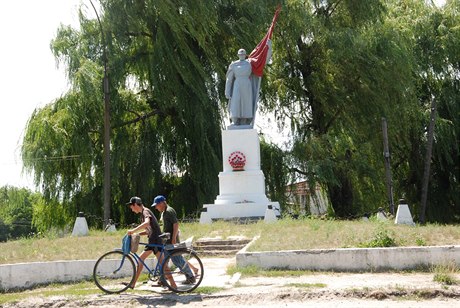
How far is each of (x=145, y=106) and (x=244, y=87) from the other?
17.4 ft

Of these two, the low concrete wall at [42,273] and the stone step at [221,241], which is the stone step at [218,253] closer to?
the stone step at [221,241]

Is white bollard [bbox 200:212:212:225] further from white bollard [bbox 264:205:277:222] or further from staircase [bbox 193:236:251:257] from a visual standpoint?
staircase [bbox 193:236:251:257]

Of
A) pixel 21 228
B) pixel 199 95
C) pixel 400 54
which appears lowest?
pixel 21 228

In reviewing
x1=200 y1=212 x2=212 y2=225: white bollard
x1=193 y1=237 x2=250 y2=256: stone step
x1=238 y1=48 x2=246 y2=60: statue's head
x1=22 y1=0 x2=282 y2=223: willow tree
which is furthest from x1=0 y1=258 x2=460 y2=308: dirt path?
x1=22 y1=0 x2=282 y2=223: willow tree

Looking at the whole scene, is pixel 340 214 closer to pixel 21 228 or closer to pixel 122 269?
pixel 122 269

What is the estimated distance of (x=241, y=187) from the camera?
16.5 meters

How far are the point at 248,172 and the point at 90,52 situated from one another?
7595 mm

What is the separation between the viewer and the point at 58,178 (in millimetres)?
19781

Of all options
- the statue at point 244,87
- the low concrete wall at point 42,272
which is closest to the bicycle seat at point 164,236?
the low concrete wall at point 42,272

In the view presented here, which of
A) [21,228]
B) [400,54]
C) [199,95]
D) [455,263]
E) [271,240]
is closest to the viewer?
[455,263]

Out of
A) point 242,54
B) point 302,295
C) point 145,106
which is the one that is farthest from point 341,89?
point 302,295

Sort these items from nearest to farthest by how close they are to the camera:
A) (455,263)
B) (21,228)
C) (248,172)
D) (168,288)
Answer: (168,288)
(455,263)
(248,172)
(21,228)

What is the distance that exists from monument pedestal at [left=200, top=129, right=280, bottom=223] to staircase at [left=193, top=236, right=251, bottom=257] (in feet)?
11.9

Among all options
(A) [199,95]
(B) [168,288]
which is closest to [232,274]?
(B) [168,288]
